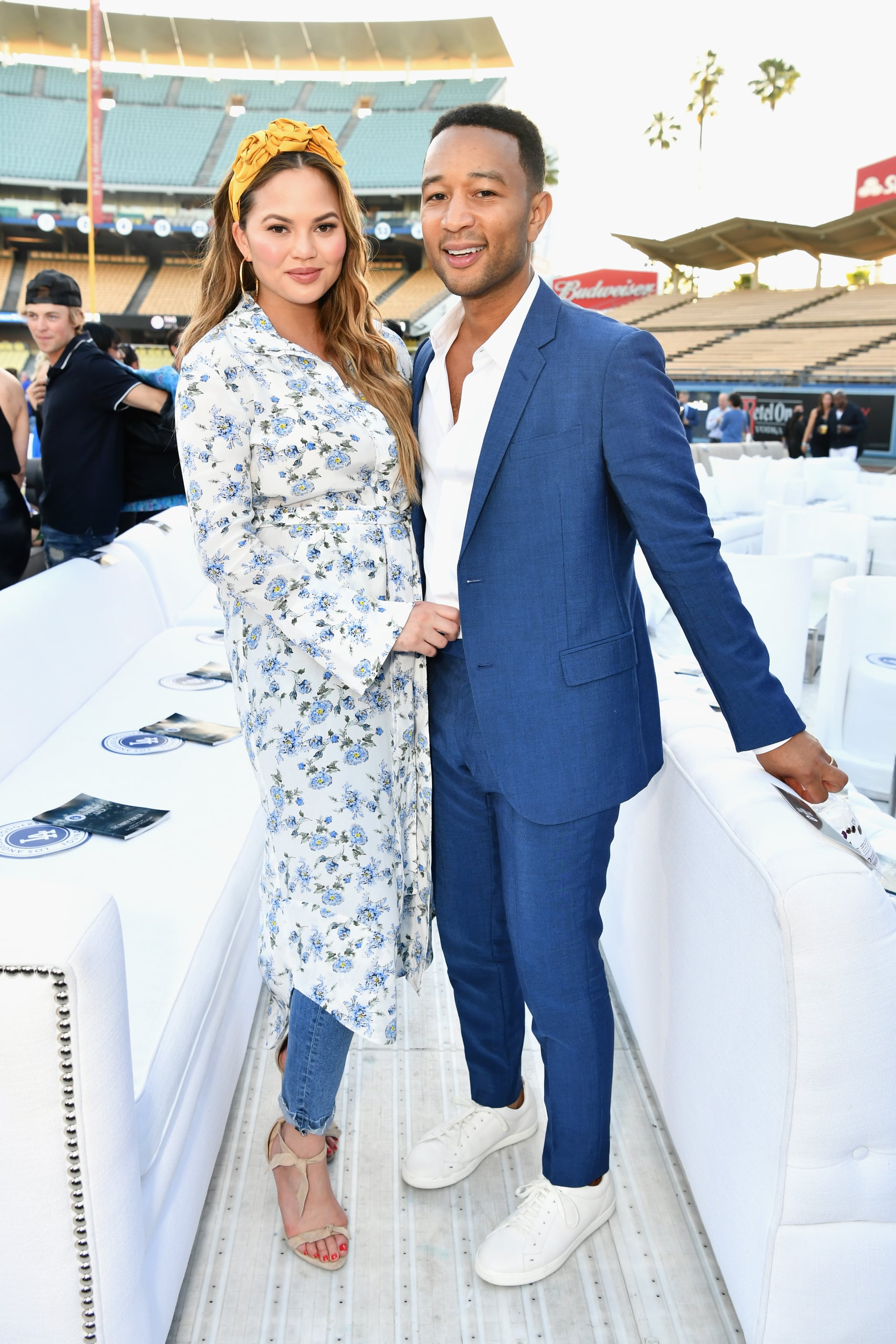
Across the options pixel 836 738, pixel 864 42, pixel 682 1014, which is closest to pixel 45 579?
pixel 682 1014

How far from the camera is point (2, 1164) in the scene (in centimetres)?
97

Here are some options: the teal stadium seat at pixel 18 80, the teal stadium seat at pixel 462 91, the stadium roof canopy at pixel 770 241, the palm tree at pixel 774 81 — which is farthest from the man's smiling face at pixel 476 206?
the palm tree at pixel 774 81

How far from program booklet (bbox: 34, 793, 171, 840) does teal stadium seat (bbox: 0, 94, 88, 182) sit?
1168 inches

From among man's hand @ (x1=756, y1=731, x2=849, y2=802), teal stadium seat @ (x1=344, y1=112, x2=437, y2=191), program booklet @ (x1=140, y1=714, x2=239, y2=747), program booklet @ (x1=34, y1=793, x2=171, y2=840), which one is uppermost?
teal stadium seat @ (x1=344, y1=112, x2=437, y2=191)

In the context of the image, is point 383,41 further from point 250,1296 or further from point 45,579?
point 250,1296

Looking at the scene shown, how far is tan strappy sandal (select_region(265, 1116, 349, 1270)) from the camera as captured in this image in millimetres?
1427

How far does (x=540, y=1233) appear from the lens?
1418 mm

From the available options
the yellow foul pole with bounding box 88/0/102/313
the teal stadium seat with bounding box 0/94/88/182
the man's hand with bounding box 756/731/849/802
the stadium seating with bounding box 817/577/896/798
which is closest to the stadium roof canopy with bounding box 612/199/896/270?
the teal stadium seat with bounding box 0/94/88/182

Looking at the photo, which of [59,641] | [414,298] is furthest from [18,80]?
[59,641]

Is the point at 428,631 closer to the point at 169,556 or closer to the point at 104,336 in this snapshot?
the point at 169,556

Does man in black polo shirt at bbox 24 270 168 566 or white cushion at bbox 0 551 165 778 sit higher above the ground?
man in black polo shirt at bbox 24 270 168 566

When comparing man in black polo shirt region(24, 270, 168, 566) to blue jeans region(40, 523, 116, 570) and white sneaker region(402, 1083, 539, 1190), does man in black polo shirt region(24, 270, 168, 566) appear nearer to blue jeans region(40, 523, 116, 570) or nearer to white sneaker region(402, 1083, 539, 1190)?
blue jeans region(40, 523, 116, 570)

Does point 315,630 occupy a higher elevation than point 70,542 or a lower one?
higher

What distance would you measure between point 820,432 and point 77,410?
11334mm
